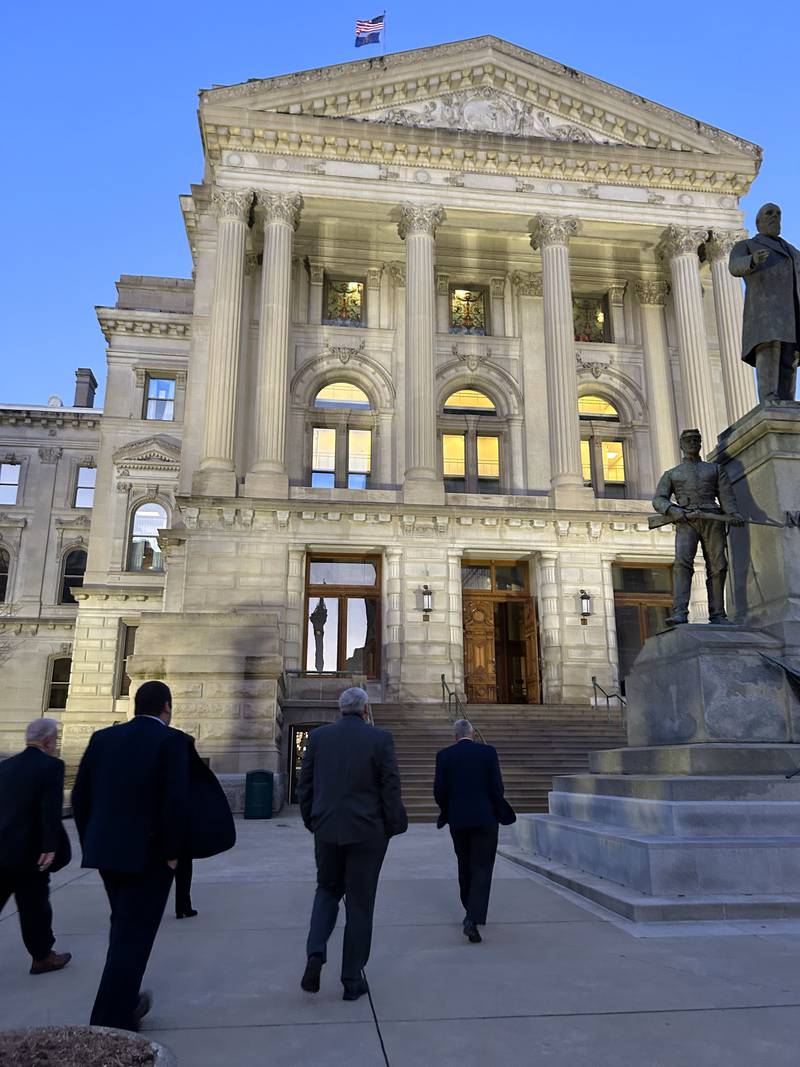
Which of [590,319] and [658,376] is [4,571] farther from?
[658,376]

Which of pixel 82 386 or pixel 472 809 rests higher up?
pixel 82 386

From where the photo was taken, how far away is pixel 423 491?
28.8m

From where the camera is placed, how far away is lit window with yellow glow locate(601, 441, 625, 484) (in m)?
33.8

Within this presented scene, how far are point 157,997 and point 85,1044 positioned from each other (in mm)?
1717

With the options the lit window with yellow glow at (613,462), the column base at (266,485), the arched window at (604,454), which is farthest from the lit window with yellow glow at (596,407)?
the column base at (266,485)

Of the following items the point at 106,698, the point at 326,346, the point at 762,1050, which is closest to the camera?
the point at 762,1050

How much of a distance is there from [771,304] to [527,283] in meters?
27.0

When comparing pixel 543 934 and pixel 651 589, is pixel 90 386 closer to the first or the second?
pixel 651 589

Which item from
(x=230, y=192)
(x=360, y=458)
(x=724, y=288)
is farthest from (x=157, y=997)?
(x=724, y=288)

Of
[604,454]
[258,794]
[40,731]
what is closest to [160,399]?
[604,454]

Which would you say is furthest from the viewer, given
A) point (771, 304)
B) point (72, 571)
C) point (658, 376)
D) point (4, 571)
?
point (72, 571)

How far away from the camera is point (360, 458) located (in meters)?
32.3

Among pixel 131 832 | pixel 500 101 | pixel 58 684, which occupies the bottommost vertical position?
pixel 131 832

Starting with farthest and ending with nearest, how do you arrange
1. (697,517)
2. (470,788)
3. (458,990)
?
(697,517) < (470,788) < (458,990)
